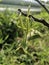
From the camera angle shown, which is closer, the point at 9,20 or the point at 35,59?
the point at 35,59

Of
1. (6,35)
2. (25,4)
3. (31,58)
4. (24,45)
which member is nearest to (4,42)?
(6,35)

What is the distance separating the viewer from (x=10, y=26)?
2223 millimetres

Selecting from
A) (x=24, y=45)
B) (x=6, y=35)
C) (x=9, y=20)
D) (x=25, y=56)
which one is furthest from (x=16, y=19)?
(x=25, y=56)

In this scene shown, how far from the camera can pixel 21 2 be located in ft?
8.66

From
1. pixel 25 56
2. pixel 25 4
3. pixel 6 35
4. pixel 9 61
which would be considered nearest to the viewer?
pixel 9 61

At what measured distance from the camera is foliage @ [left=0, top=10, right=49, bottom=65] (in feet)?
5.98

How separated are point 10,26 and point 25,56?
0.48 meters

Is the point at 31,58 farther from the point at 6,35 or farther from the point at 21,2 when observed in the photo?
the point at 21,2

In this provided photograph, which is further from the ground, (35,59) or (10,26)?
(10,26)

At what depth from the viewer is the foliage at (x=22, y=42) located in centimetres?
182

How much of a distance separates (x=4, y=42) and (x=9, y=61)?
1.27 ft

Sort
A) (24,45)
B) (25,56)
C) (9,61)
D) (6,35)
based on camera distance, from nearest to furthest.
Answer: (9,61) < (25,56) < (24,45) < (6,35)

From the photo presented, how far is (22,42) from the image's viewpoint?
6.53 ft

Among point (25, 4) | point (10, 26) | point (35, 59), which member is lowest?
point (35, 59)
